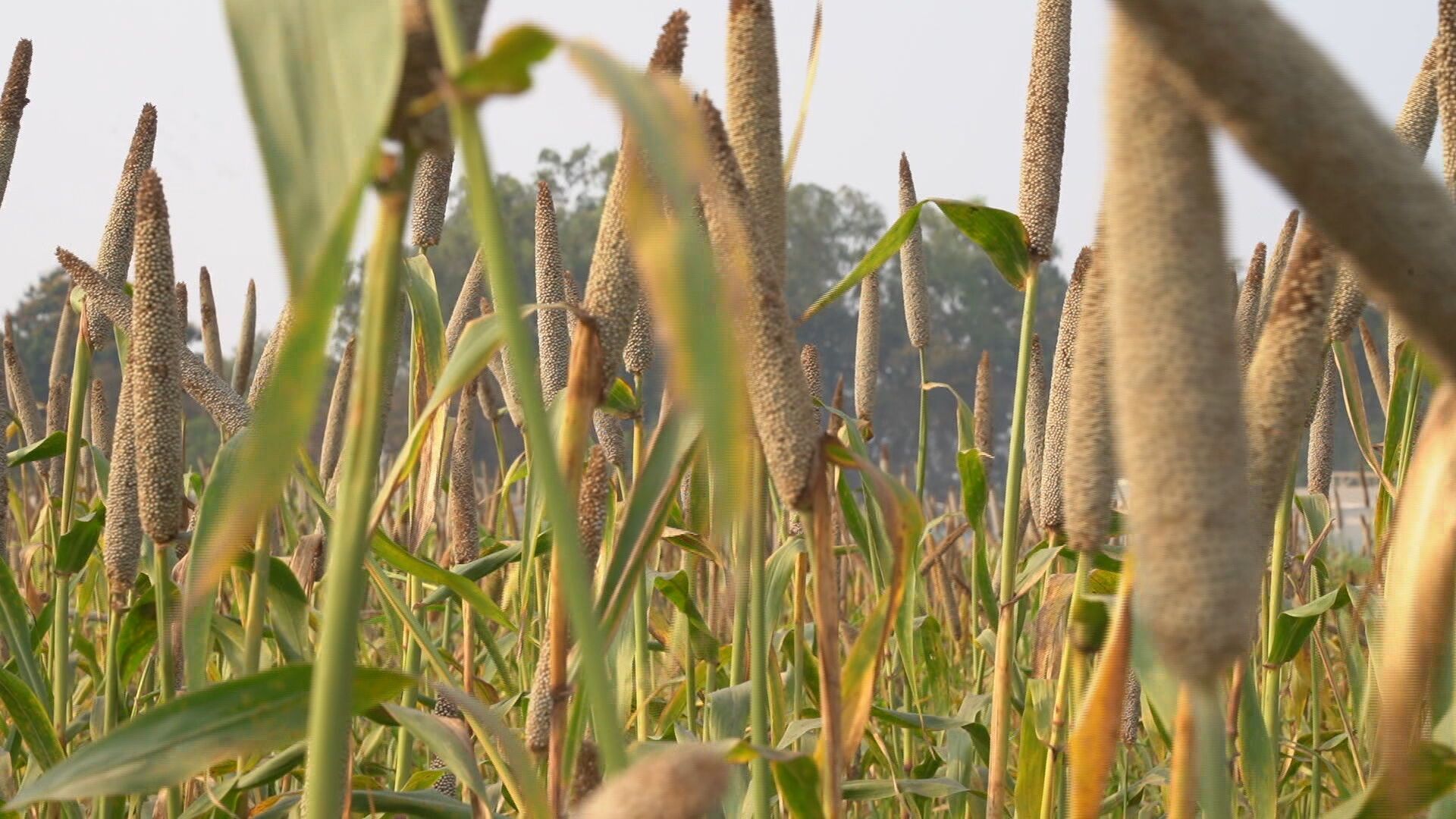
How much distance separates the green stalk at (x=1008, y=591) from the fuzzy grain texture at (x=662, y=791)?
133 cm

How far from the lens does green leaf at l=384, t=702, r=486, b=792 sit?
1419 millimetres

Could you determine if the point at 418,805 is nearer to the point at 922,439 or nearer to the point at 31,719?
the point at 31,719

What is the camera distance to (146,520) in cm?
178

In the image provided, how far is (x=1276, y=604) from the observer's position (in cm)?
243

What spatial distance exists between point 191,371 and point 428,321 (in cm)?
39

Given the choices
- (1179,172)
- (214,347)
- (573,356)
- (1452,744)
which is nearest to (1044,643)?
(1452,744)

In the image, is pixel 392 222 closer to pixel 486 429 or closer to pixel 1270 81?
pixel 1270 81

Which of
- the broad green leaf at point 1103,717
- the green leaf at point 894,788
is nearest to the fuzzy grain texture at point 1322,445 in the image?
the green leaf at point 894,788

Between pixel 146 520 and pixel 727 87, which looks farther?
pixel 146 520

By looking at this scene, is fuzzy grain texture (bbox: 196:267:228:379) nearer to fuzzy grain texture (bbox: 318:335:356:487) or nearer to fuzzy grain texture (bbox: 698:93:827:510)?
fuzzy grain texture (bbox: 318:335:356:487)

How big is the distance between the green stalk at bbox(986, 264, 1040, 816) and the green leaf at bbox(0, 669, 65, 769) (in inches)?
54.2

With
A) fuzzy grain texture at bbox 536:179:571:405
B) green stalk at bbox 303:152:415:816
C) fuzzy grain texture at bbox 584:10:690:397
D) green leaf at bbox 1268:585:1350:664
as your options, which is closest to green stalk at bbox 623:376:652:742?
fuzzy grain texture at bbox 536:179:571:405

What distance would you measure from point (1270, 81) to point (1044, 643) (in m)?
1.70

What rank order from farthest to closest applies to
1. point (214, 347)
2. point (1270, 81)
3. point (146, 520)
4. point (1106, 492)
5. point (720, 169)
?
1. point (214, 347)
2. point (146, 520)
3. point (1106, 492)
4. point (720, 169)
5. point (1270, 81)
